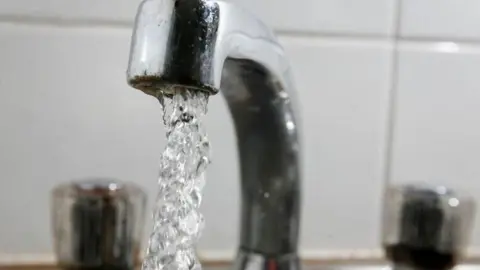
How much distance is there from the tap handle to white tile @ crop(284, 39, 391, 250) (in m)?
0.05

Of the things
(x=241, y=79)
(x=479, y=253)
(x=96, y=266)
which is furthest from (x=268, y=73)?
(x=479, y=253)

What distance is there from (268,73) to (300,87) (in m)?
0.20

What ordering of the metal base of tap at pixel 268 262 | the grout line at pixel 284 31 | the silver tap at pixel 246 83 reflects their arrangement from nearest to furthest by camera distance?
the silver tap at pixel 246 83 < the metal base of tap at pixel 268 262 < the grout line at pixel 284 31

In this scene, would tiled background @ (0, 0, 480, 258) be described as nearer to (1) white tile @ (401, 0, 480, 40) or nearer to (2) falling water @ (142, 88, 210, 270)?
(1) white tile @ (401, 0, 480, 40)

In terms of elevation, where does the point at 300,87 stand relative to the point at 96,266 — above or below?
above

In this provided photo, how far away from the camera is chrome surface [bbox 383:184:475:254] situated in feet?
1.67

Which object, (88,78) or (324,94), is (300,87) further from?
(88,78)

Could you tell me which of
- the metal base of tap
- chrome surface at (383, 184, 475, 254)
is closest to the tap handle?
chrome surface at (383, 184, 475, 254)

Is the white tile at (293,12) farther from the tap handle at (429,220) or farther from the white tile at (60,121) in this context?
the tap handle at (429,220)

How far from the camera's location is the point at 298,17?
0.56 metres

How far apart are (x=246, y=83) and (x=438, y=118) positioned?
272mm

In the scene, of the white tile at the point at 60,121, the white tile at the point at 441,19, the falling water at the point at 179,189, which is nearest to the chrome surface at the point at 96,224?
the white tile at the point at 60,121

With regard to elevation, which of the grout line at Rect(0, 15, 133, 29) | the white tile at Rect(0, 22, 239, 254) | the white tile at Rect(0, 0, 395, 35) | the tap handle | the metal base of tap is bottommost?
the metal base of tap

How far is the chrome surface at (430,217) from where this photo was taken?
0.51 m
